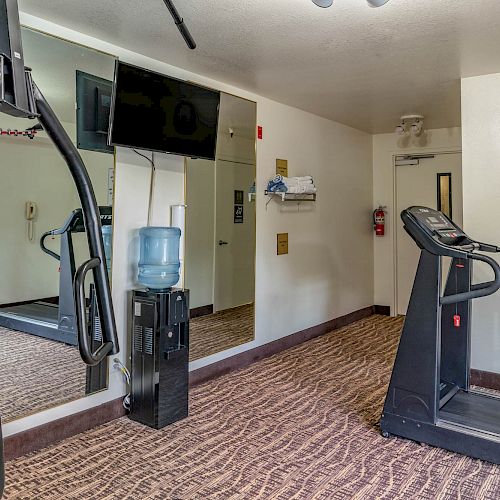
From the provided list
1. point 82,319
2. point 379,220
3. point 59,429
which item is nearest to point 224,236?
point 59,429

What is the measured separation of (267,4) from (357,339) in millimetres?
3919

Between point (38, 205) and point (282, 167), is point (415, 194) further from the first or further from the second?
point (38, 205)

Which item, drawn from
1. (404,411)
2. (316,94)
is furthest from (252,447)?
(316,94)

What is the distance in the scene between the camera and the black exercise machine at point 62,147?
1.03 m

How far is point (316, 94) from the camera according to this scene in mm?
4445

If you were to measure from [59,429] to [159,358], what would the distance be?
2.38 feet

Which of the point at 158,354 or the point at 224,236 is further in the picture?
the point at 224,236

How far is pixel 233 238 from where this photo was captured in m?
4.46

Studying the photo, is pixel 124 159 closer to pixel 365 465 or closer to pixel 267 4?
pixel 267 4

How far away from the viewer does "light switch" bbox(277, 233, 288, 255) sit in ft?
16.0

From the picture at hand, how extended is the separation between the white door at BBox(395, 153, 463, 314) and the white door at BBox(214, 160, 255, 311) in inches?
114

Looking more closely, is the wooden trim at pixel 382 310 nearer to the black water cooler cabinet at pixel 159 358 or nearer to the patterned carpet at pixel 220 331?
the patterned carpet at pixel 220 331

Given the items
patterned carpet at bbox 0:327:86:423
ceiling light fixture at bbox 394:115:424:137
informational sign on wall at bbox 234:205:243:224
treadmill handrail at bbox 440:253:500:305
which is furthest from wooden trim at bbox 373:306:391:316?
patterned carpet at bbox 0:327:86:423

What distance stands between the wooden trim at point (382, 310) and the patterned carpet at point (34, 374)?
4.66 m
